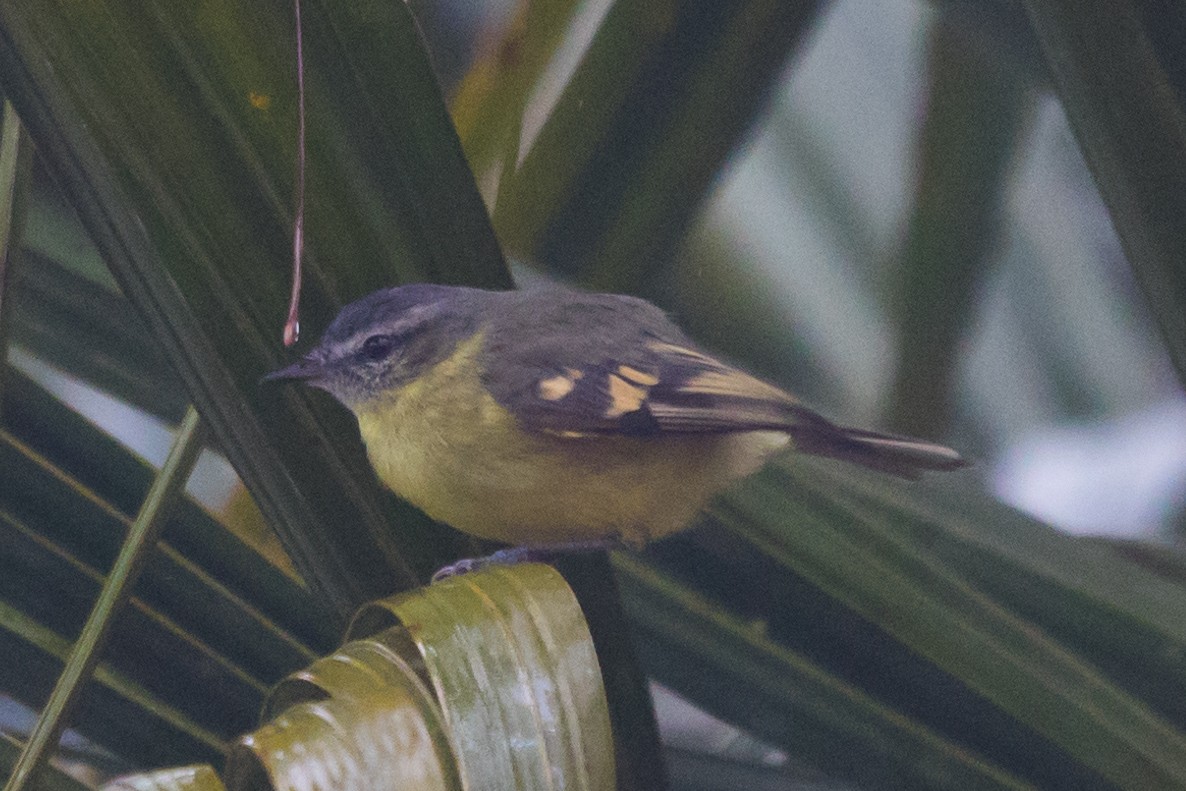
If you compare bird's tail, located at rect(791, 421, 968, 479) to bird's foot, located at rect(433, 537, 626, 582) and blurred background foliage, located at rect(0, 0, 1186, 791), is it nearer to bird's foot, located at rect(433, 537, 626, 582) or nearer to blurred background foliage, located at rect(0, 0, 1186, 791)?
blurred background foliage, located at rect(0, 0, 1186, 791)

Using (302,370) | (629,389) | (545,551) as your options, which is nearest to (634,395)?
(629,389)

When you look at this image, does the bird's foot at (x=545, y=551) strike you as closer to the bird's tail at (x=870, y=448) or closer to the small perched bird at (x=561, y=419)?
the small perched bird at (x=561, y=419)

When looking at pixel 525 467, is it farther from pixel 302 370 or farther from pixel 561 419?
pixel 302 370

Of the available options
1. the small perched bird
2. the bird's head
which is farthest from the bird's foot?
the bird's head

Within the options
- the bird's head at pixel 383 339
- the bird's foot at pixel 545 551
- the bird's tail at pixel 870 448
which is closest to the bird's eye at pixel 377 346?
the bird's head at pixel 383 339

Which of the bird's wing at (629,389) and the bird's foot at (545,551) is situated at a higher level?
the bird's wing at (629,389)

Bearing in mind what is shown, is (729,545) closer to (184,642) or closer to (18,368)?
(184,642)
